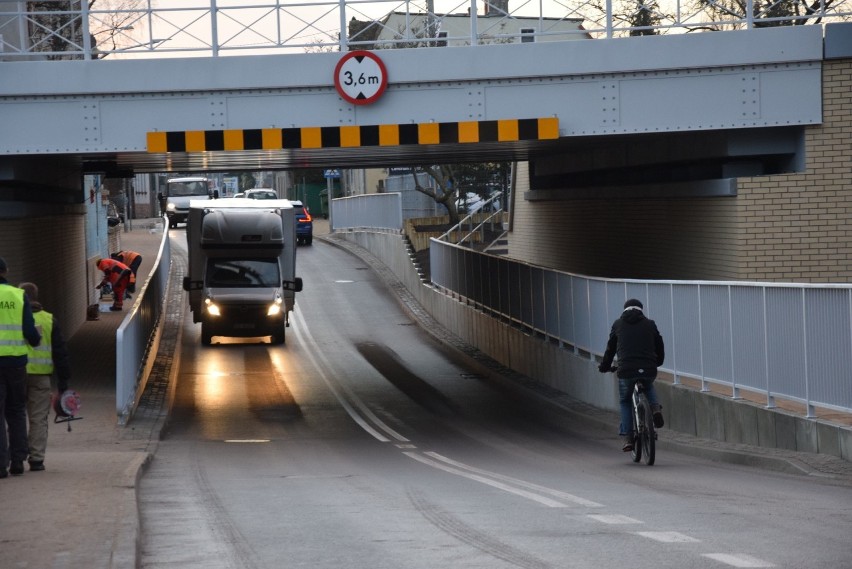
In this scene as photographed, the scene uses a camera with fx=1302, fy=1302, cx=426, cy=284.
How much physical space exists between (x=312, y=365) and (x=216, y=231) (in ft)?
13.7

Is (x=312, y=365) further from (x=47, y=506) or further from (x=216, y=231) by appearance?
(x=47, y=506)

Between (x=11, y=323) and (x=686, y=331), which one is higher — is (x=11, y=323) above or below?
above

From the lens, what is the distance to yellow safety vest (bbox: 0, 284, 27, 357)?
1213cm

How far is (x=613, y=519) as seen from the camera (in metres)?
9.86

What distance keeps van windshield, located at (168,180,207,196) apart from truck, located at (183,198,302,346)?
31.3 meters

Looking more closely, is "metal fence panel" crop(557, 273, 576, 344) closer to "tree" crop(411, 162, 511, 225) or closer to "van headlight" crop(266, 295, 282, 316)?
"van headlight" crop(266, 295, 282, 316)

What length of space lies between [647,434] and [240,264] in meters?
18.9

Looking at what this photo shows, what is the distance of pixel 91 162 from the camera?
85.8 ft

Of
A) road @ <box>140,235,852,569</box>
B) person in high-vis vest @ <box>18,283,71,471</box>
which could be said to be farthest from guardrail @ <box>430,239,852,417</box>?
person in high-vis vest @ <box>18,283,71,471</box>

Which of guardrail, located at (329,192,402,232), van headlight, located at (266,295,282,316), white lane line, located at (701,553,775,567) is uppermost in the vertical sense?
guardrail, located at (329,192,402,232)

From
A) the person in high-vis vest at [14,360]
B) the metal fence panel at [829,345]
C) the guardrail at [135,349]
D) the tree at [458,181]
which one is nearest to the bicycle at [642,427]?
the metal fence panel at [829,345]

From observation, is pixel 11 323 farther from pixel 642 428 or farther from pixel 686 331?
pixel 686 331

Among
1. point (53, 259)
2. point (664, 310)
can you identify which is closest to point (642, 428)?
point (664, 310)

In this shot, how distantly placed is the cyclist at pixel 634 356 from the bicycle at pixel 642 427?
7 cm
